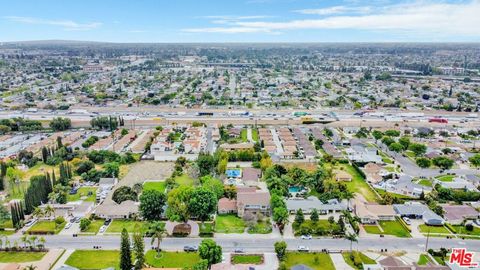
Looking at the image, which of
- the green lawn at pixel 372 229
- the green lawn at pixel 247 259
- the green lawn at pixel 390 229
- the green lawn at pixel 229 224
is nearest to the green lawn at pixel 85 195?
the green lawn at pixel 229 224

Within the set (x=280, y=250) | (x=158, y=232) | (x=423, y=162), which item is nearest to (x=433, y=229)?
(x=280, y=250)

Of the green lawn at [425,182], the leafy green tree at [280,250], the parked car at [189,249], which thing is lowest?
the parked car at [189,249]

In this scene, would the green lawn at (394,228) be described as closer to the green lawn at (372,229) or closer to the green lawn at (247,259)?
the green lawn at (372,229)

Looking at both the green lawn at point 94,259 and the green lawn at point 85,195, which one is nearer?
the green lawn at point 94,259

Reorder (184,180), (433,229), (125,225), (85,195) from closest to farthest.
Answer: (433,229)
(125,225)
(85,195)
(184,180)

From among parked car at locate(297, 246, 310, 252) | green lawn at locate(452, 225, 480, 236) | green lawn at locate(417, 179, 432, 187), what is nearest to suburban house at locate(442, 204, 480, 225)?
green lawn at locate(452, 225, 480, 236)

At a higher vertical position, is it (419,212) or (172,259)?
(419,212)

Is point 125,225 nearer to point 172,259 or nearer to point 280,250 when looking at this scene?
point 172,259
